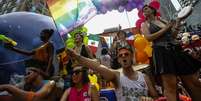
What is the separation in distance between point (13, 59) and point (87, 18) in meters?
5.20

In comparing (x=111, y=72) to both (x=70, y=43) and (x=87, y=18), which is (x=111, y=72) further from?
(x=87, y=18)

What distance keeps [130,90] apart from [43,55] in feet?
3.97

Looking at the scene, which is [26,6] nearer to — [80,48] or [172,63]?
[80,48]

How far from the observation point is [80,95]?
5746 millimetres

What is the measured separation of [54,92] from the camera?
5.50 meters

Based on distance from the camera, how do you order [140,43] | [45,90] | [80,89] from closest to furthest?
[45,90]
[80,89]
[140,43]

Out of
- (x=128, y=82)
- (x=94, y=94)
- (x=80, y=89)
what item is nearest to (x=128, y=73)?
(x=128, y=82)

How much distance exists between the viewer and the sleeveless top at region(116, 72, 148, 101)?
552 centimetres

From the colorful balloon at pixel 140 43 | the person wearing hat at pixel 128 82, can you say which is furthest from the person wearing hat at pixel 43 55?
the colorful balloon at pixel 140 43

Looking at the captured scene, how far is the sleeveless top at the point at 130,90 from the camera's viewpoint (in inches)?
217

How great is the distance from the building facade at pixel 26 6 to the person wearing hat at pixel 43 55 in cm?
456

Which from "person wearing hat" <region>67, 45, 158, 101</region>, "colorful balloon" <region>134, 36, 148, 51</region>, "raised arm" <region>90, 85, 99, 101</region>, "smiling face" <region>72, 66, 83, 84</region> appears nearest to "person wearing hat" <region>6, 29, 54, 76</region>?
"smiling face" <region>72, 66, 83, 84</region>

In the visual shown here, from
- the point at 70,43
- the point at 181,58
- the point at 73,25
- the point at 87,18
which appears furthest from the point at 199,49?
the point at 87,18

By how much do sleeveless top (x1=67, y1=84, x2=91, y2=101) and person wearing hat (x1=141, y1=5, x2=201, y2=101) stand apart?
0.94 meters
